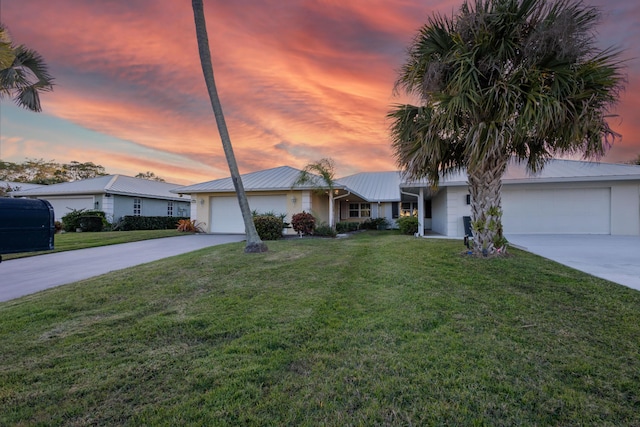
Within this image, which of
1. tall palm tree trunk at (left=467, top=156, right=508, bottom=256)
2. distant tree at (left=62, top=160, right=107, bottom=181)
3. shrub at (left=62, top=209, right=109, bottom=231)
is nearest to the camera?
tall palm tree trunk at (left=467, top=156, right=508, bottom=256)

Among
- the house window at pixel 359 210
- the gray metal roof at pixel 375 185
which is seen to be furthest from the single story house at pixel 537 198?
the house window at pixel 359 210

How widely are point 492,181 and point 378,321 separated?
569 centimetres

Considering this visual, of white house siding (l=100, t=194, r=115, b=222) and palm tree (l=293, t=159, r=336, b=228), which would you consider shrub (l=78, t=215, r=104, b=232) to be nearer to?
white house siding (l=100, t=194, r=115, b=222)

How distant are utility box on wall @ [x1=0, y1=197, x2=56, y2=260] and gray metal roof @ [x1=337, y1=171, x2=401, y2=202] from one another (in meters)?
17.6

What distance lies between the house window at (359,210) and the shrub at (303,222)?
9699mm

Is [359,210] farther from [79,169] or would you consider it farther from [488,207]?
[79,169]

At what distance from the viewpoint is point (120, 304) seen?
4598 millimetres

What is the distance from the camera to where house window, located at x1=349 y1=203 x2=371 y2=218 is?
23.3 metres

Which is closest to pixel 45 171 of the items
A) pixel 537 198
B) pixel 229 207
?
pixel 229 207

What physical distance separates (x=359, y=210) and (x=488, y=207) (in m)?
16.1

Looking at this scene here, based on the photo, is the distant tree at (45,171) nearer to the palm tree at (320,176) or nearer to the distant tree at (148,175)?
the distant tree at (148,175)

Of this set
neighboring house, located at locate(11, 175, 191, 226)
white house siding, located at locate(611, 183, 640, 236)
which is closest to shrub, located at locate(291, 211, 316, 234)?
neighboring house, located at locate(11, 175, 191, 226)

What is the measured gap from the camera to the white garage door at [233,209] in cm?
1614

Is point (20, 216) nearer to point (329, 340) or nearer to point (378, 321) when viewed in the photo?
point (329, 340)
